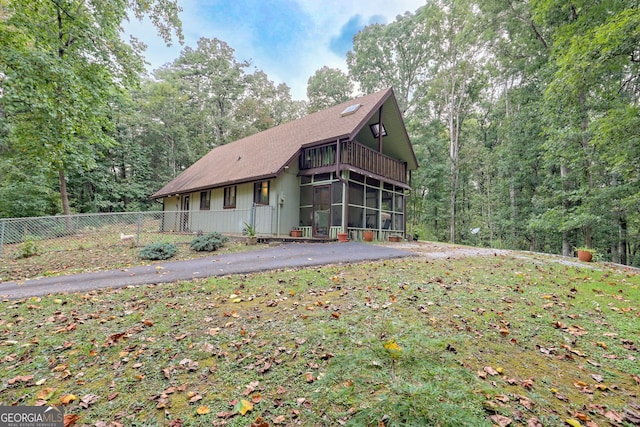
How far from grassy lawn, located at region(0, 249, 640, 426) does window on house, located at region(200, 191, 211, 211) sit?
12441 mm

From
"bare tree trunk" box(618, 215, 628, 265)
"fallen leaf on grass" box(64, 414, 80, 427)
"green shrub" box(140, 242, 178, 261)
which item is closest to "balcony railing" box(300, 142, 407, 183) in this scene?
"green shrub" box(140, 242, 178, 261)

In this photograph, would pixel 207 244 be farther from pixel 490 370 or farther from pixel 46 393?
pixel 490 370

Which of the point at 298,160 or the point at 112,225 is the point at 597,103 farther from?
the point at 112,225

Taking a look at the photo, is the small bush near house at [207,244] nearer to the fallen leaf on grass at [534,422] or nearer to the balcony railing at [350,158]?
the balcony railing at [350,158]

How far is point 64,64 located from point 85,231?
21.2 feet

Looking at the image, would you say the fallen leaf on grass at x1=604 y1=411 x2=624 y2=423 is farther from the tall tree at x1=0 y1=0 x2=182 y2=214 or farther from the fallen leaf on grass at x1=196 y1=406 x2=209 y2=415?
the tall tree at x1=0 y1=0 x2=182 y2=214

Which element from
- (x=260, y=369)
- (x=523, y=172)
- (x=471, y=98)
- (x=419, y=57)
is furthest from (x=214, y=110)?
(x=260, y=369)

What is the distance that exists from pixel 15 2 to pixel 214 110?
22.7 m

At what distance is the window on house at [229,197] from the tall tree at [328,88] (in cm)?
1969

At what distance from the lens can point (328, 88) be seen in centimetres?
3095

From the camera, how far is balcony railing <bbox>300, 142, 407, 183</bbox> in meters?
12.5

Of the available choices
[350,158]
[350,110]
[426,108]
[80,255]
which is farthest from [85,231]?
[426,108]

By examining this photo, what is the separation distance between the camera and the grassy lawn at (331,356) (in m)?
2.13

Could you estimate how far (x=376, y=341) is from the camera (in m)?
2.98
